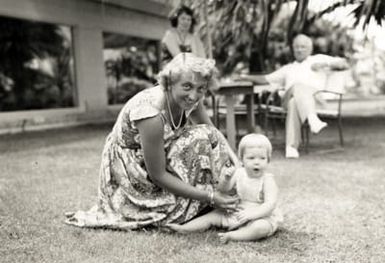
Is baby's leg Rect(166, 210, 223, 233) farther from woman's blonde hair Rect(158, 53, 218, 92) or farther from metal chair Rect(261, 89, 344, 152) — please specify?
metal chair Rect(261, 89, 344, 152)

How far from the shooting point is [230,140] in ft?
17.9

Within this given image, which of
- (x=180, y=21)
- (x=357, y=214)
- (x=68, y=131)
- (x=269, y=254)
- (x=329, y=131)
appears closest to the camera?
(x=269, y=254)

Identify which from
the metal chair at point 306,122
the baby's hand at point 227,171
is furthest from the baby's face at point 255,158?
the metal chair at point 306,122

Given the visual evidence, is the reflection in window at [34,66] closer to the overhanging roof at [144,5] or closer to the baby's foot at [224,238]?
the overhanging roof at [144,5]

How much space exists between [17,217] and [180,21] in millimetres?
3399

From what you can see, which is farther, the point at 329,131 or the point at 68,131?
the point at 68,131

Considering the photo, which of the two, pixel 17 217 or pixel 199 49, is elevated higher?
pixel 199 49

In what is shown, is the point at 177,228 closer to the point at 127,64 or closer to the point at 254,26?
the point at 254,26

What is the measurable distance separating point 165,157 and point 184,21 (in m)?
3.46

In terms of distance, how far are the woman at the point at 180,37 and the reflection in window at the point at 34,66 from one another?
420 centimetres

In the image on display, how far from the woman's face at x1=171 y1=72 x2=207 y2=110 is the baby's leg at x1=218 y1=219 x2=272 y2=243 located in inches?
25.1

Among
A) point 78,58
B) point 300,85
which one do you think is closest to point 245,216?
point 300,85

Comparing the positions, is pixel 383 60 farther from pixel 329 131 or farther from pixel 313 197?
pixel 313 197

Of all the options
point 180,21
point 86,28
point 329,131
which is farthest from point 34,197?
point 86,28
